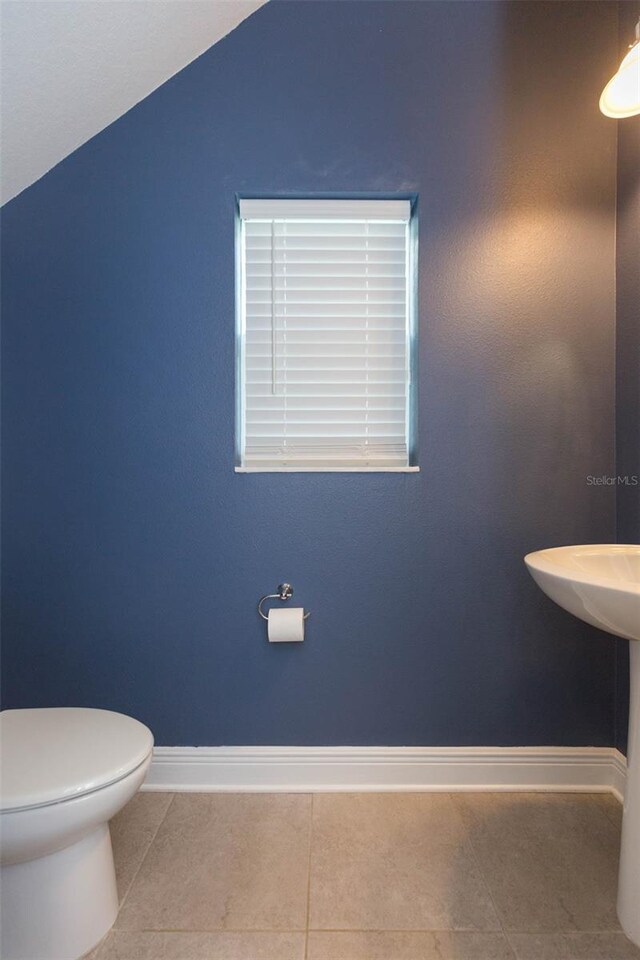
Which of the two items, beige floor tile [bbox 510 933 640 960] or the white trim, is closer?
beige floor tile [bbox 510 933 640 960]

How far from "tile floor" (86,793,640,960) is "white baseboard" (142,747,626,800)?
1.5 inches

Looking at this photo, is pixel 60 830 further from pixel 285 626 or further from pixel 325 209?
pixel 325 209

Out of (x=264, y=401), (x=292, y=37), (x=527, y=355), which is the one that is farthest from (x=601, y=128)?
(x=264, y=401)

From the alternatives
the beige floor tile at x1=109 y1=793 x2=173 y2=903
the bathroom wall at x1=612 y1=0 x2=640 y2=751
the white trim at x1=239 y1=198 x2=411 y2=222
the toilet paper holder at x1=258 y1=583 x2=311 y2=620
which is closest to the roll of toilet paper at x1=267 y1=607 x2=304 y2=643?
the toilet paper holder at x1=258 y1=583 x2=311 y2=620

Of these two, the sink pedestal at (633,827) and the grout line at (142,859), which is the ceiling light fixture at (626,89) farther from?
the grout line at (142,859)

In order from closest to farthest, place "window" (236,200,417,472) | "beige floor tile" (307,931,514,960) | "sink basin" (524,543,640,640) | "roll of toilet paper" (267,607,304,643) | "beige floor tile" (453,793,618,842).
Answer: "sink basin" (524,543,640,640) < "beige floor tile" (307,931,514,960) < "beige floor tile" (453,793,618,842) < "roll of toilet paper" (267,607,304,643) < "window" (236,200,417,472)

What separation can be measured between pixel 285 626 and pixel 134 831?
0.72m

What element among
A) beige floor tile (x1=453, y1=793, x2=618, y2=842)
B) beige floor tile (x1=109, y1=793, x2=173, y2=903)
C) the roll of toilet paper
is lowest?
beige floor tile (x1=109, y1=793, x2=173, y2=903)

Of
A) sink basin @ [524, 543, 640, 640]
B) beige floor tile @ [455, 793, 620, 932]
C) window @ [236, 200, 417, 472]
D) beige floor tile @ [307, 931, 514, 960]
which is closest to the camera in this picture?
sink basin @ [524, 543, 640, 640]

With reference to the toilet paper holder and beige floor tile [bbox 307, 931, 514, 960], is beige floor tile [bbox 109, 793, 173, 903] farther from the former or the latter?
the toilet paper holder

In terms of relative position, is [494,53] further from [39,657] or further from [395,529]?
[39,657]

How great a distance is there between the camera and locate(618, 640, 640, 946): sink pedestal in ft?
3.67

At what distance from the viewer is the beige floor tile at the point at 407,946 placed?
3.63 ft

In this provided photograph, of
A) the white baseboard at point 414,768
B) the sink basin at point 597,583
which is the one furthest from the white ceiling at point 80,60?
the white baseboard at point 414,768
